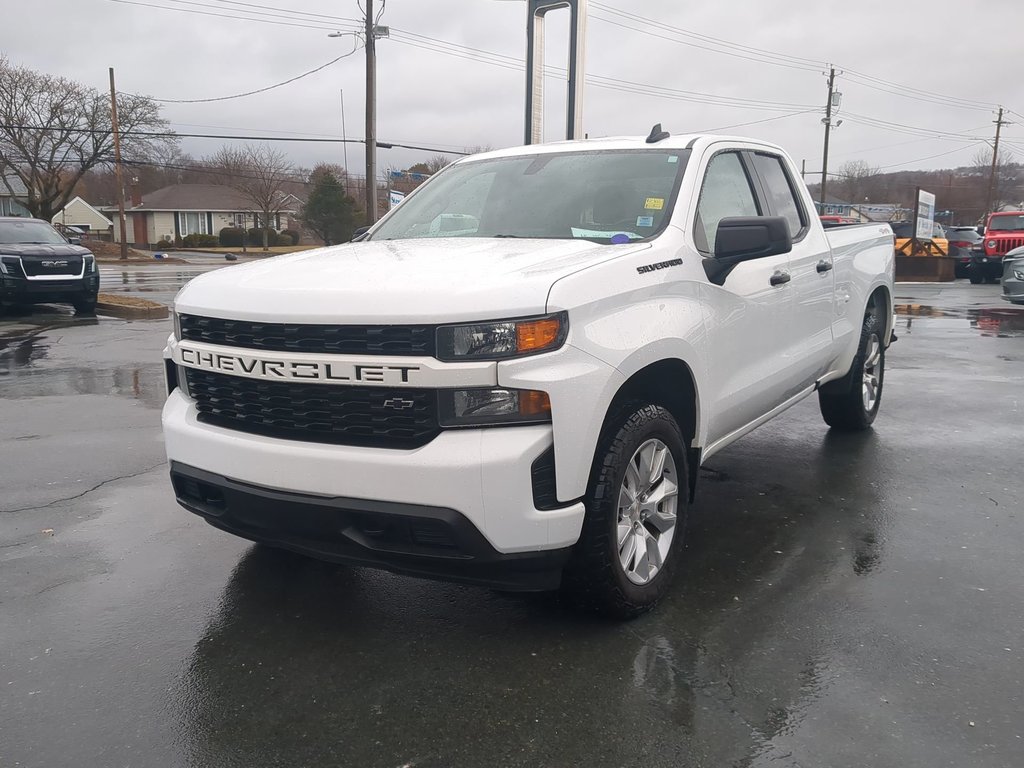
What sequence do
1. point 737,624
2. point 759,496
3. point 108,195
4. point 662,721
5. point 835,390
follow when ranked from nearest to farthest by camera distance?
point 662,721, point 737,624, point 759,496, point 835,390, point 108,195

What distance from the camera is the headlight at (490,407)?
2.86m

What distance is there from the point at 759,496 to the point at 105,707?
3541mm

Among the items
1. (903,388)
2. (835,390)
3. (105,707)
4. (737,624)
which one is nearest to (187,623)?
(105,707)

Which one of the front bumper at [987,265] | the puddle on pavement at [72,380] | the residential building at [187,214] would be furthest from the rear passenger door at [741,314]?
the residential building at [187,214]

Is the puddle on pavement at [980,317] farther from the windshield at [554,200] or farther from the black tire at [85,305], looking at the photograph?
the black tire at [85,305]

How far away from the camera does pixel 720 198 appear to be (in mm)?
4402

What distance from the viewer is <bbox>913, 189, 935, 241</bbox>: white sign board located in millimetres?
27297

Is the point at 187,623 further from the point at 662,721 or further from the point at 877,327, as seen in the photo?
the point at 877,327

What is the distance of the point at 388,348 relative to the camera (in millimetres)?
2904

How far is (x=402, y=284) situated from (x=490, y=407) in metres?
0.54

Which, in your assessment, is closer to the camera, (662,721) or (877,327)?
(662,721)

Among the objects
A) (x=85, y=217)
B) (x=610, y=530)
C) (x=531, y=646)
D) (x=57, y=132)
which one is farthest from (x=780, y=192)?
(x=85, y=217)

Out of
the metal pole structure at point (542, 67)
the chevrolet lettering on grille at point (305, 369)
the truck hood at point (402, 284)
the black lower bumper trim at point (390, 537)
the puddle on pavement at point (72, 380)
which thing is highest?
the metal pole structure at point (542, 67)

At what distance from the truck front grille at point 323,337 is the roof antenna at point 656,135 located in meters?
2.16
